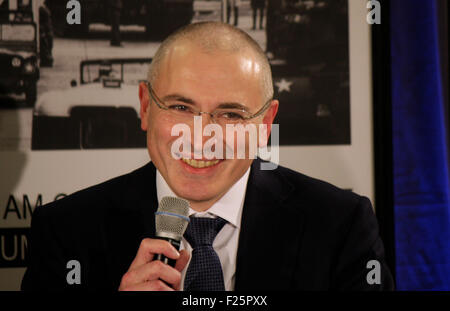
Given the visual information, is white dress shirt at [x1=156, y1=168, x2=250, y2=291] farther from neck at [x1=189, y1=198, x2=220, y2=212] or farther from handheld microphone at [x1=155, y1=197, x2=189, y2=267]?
handheld microphone at [x1=155, y1=197, x2=189, y2=267]

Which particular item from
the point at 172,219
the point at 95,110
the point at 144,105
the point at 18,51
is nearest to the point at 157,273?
the point at 172,219

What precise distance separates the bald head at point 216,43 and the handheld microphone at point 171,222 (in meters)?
0.43

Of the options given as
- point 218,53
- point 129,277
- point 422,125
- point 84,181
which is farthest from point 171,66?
point 422,125

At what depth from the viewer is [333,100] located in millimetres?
1606

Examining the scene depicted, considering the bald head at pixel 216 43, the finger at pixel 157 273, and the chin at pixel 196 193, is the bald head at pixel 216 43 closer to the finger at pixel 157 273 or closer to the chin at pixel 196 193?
the chin at pixel 196 193

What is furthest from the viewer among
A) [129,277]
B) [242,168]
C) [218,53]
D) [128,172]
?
[128,172]

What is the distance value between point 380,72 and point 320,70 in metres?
0.20

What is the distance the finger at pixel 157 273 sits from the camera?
100cm

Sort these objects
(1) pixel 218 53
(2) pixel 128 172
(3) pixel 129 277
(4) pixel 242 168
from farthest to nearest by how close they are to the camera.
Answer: (2) pixel 128 172 → (4) pixel 242 168 → (1) pixel 218 53 → (3) pixel 129 277

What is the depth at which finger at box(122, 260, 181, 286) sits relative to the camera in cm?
100

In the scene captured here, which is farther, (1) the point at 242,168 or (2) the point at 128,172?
(2) the point at 128,172

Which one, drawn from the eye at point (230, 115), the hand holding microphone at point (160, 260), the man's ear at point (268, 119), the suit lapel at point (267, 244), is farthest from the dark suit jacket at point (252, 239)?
the hand holding microphone at point (160, 260)

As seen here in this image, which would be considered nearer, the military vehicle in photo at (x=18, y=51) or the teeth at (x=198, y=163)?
the teeth at (x=198, y=163)
